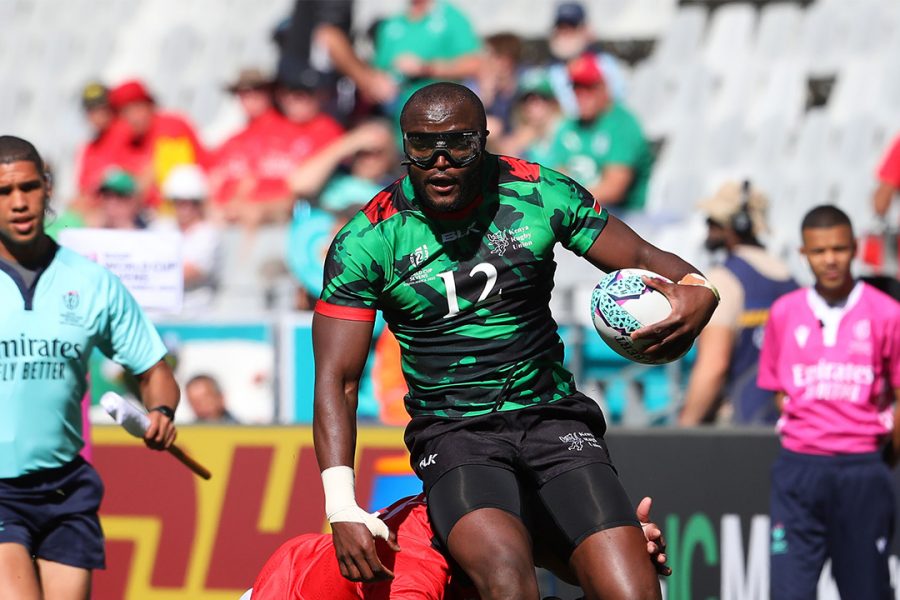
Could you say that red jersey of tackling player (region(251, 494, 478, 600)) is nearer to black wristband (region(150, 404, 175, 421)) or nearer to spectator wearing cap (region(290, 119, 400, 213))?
black wristband (region(150, 404, 175, 421))

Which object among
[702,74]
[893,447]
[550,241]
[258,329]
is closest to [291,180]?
[258,329]

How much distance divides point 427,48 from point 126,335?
7.37 meters

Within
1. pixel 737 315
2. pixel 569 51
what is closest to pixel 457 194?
pixel 737 315

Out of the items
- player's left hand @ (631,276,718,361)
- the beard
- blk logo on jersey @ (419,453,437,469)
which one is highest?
the beard

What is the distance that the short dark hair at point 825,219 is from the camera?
317 inches

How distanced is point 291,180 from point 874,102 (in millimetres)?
5187

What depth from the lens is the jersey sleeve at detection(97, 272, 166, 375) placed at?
691cm

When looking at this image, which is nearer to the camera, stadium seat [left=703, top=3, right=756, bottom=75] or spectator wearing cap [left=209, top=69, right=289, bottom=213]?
spectator wearing cap [left=209, top=69, right=289, bottom=213]

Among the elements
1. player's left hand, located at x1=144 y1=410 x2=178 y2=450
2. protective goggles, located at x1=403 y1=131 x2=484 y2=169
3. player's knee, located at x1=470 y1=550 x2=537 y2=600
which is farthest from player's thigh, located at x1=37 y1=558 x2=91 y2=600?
protective goggles, located at x1=403 y1=131 x2=484 y2=169

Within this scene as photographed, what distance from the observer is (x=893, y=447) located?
7.98 metres

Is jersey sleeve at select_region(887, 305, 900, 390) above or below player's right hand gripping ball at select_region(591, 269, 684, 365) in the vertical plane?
below

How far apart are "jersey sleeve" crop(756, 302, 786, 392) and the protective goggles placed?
321 cm

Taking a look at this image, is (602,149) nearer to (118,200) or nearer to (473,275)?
(118,200)

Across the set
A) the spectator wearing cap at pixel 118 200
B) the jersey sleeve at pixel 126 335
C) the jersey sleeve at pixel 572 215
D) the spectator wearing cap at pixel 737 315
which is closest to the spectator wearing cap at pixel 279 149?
the spectator wearing cap at pixel 118 200
